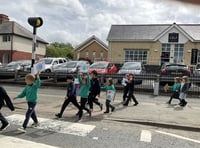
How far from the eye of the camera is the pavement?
719 centimetres

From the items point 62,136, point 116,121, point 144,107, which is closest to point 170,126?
point 116,121

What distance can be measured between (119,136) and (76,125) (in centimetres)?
151

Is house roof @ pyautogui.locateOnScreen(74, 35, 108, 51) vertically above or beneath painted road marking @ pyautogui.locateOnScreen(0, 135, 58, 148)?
above

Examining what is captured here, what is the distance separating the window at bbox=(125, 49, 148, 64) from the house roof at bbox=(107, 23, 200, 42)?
1621 millimetres

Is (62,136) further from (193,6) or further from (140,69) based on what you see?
(140,69)

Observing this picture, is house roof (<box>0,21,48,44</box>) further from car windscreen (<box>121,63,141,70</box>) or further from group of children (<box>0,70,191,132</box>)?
group of children (<box>0,70,191,132</box>)

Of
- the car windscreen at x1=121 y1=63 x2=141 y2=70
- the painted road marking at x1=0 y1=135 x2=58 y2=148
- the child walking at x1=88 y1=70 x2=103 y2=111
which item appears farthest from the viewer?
the car windscreen at x1=121 y1=63 x2=141 y2=70

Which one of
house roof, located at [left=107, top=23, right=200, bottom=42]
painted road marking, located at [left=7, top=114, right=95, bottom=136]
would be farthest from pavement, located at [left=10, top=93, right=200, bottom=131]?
house roof, located at [left=107, top=23, right=200, bottom=42]

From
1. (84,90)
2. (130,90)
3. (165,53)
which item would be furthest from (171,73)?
(165,53)

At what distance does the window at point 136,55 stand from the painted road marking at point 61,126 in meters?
25.3

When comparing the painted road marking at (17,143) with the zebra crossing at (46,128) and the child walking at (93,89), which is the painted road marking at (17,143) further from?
the child walking at (93,89)

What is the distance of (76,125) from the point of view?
6.72 metres

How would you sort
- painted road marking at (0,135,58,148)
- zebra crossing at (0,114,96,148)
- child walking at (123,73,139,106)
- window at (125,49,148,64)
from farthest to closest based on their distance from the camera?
window at (125,49,148,64) → child walking at (123,73,139,106) → zebra crossing at (0,114,96,148) → painted road marking at (0,135,58,148)

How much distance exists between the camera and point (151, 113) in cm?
853
